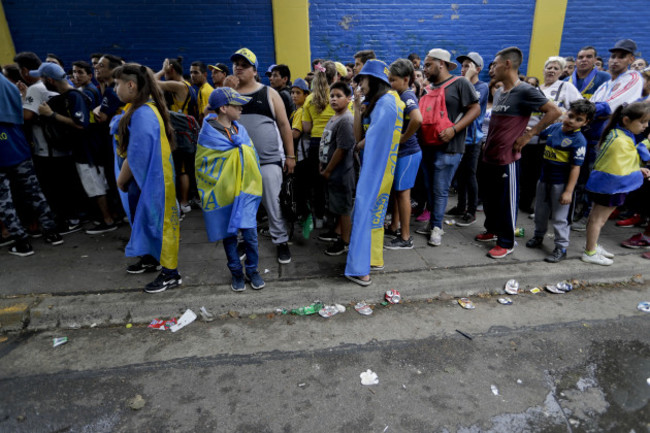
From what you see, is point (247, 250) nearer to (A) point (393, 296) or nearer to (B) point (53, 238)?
(A) point (393, 296)

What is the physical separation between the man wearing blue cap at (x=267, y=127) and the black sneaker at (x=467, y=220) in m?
2.61

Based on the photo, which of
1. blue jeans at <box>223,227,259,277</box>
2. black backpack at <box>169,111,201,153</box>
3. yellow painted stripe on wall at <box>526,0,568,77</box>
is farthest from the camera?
yellow painted stripe on wall at <box>526,0,568,77</box>

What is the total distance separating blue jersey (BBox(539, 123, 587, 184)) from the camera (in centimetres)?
354

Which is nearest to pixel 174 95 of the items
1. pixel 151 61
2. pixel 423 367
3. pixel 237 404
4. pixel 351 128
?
pixel 351 128

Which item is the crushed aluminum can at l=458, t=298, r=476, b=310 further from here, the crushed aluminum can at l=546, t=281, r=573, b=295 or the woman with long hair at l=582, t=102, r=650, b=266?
the woman with long hair at l=582, t=102, r=650, b=266

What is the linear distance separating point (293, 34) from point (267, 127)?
5.65 meters

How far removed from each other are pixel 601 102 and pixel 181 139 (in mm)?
5459

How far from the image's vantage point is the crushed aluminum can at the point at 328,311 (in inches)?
124

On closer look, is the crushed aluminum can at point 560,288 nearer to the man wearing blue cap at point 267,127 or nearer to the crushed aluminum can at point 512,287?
the crushed aluminum can at point 512,287

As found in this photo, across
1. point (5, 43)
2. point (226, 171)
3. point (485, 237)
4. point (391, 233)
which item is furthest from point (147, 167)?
point (5, 43)

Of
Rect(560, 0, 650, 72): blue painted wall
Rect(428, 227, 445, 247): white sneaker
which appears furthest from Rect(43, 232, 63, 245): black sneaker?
Rect(560, 0, 650, 72): blue painted wall

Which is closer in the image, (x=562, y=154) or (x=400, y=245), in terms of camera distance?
(x=562, y=154)

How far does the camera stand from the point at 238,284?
10.9ft

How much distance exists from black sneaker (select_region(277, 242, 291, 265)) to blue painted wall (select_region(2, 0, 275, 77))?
6103mm
